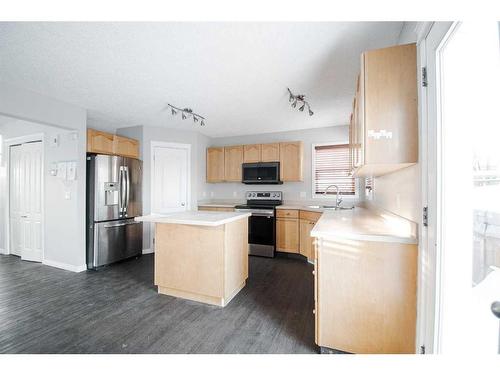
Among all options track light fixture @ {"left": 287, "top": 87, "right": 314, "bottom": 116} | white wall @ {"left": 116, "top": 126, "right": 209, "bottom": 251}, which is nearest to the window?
track light fixture @ {"left": 287, "top": 87, "right": 314, "bottom": 116}

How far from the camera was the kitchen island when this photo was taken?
2088 millimetres

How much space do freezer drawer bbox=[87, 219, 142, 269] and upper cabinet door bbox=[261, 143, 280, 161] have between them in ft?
8.81

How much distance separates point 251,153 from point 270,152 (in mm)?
404

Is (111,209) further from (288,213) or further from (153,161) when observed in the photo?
(288,213)

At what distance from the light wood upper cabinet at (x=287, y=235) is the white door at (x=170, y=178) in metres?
1.95

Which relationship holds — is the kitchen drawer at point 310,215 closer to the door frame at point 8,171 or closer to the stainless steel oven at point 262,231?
the stainless steel oven at point 262,231

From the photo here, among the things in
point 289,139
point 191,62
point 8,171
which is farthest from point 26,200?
point 289,139

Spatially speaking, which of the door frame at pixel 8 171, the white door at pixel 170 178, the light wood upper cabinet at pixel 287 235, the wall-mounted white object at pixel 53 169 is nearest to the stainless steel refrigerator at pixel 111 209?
the white door at pixel 170 178

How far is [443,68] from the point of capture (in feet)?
3.41

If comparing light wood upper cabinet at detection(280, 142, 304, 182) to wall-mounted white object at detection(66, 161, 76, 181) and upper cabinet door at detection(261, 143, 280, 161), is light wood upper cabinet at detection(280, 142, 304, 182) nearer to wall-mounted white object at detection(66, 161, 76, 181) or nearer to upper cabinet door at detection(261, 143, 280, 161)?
upper cabinet door at detection(261, 143, 280, 161)

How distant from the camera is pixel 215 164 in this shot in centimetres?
463

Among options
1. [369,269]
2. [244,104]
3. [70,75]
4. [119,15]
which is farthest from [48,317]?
[244,104]

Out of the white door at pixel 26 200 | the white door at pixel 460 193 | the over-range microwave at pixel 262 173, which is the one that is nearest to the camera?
the white door at pixel 460 193

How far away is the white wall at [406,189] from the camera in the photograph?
1292 mm
